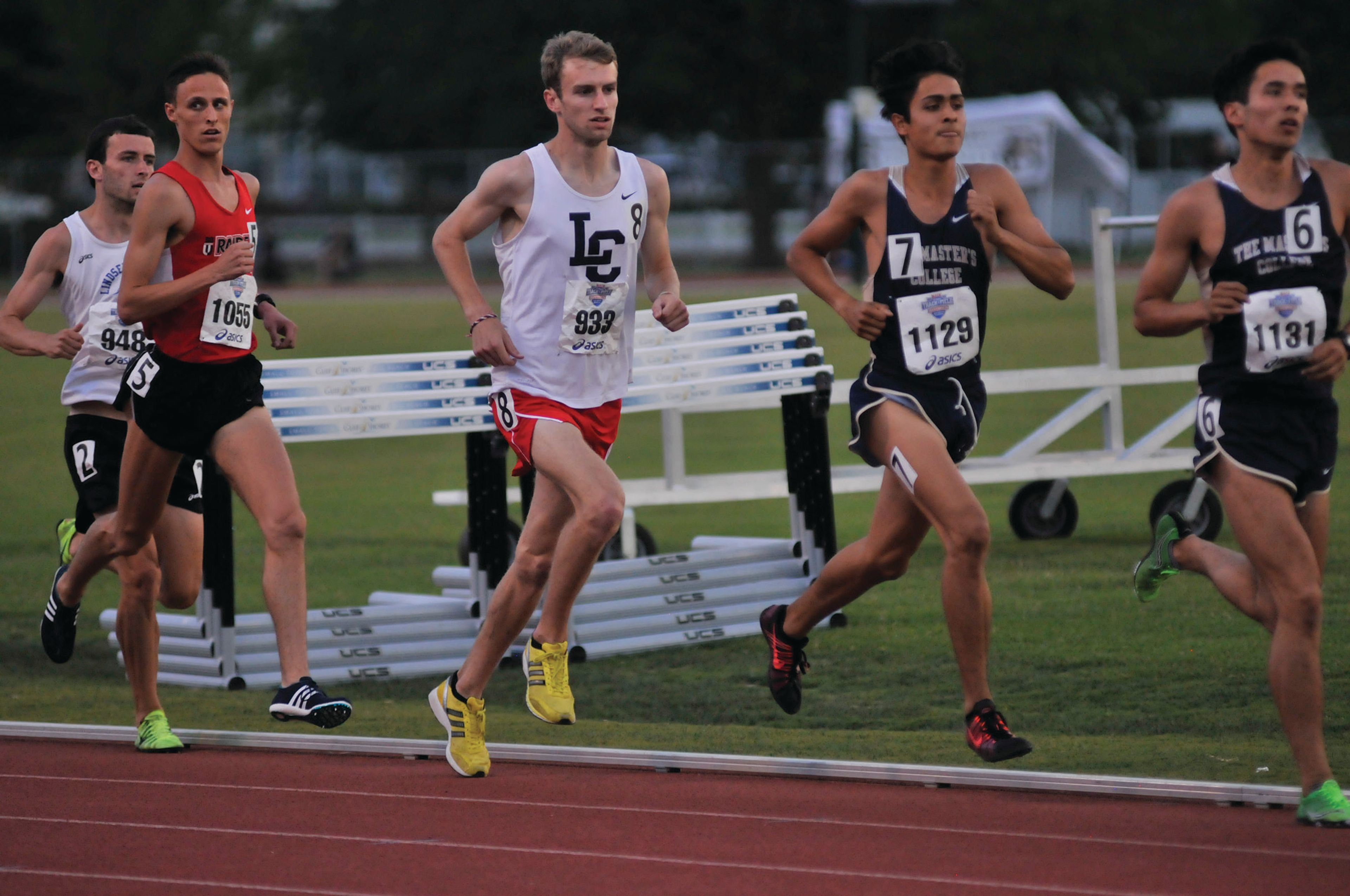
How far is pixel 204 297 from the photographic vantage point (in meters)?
6.45

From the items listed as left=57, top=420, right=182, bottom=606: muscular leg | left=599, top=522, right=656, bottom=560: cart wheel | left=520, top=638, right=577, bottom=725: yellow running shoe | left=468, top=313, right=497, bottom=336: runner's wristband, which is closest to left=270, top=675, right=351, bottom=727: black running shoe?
left=520, top=638, right=577, bottom=725: yellow running shoe

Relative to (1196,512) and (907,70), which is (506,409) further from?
(1196,512)

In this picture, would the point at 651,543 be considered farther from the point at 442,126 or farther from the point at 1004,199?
the point at 442,126

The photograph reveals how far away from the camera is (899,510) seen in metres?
6.36

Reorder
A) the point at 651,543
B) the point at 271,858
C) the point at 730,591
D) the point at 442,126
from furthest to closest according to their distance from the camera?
the point at 442,126
the point at 651,543
the point at 730,591
the point at 271,858

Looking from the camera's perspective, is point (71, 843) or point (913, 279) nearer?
point (71, 843)

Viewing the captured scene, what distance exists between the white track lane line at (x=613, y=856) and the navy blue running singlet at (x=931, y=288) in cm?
181

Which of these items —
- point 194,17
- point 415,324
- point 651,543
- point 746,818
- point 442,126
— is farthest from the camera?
point 194,17

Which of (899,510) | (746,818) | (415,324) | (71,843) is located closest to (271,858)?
(71,843)

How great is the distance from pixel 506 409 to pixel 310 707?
118 cm

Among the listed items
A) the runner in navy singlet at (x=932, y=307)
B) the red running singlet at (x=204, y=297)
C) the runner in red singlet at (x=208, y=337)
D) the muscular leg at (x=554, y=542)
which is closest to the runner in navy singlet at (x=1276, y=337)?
the runner in navy singlet at (x=932, y=307)

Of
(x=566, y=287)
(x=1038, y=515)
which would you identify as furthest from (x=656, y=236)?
(x=1038, y=515)

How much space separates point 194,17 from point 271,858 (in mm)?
55339

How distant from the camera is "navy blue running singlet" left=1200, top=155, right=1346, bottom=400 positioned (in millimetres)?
5445
